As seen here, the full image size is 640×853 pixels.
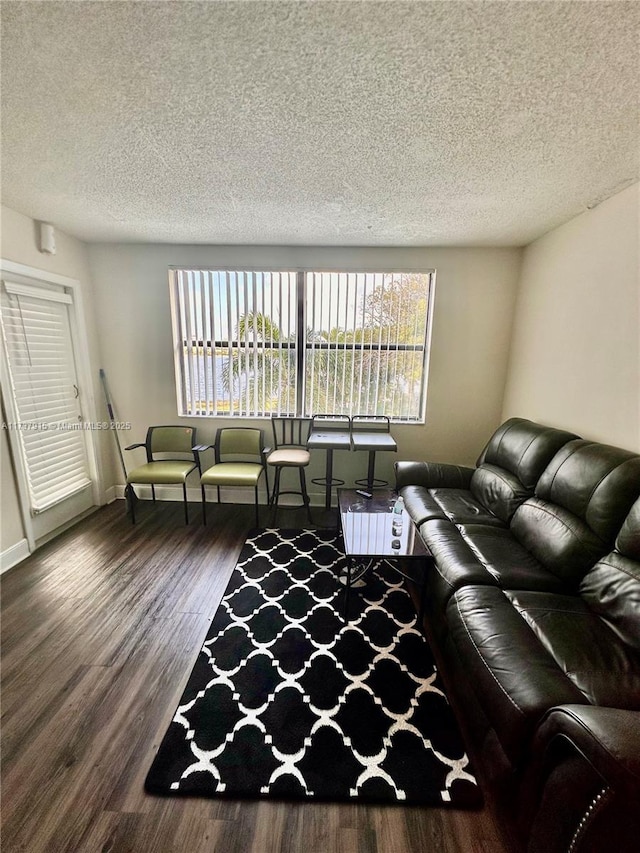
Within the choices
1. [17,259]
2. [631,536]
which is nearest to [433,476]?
[631,536]

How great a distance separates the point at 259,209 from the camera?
2424mm

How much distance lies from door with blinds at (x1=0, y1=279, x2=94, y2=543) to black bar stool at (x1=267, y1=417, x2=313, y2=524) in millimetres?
1816

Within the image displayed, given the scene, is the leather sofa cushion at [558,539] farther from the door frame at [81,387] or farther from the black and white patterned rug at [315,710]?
the door frame at [81,387]

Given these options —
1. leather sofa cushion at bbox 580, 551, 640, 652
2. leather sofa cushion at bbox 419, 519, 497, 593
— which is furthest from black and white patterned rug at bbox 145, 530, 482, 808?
leather sofa cushion at bbox 580, 551, 640, 652

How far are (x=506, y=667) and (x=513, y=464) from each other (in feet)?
5.18

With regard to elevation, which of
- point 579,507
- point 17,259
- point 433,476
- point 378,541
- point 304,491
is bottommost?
point 304,491

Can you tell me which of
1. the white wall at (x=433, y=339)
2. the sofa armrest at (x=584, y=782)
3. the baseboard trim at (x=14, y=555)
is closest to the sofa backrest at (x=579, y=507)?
the sofa armrest at (x=584, y=782)

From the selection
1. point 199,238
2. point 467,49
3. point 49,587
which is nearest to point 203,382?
point 199,238

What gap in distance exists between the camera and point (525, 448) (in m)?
2.39

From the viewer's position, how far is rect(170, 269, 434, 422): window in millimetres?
3344

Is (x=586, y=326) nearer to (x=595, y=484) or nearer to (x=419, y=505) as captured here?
(x=595, y=484)

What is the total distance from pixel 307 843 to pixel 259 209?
323 centimetres

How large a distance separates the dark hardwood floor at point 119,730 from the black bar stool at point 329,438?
1.15 meters

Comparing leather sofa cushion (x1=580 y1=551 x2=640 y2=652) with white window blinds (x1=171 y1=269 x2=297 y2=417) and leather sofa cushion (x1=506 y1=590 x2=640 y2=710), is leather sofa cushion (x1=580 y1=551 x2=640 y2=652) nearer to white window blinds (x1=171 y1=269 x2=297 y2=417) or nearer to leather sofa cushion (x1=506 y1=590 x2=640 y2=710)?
leather sofa cushion (x1=506 y1=590 x2=640 y2=710)
